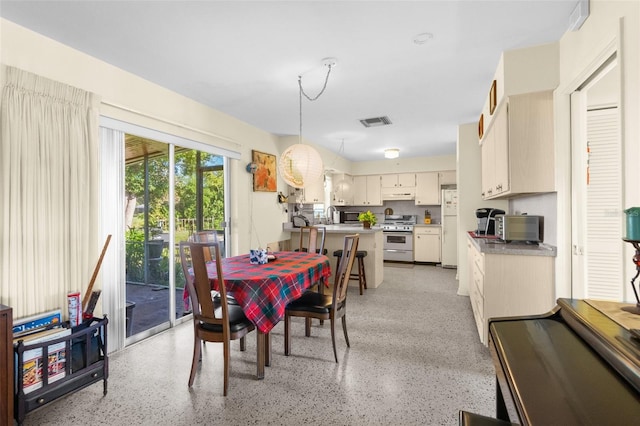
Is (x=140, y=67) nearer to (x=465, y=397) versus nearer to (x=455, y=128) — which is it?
(x=465, y=397)

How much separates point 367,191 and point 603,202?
5.28 meters

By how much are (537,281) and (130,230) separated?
3.55 metres

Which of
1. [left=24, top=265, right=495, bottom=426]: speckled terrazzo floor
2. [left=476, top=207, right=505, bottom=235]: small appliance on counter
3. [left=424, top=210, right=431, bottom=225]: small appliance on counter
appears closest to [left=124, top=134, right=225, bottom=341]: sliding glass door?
[left=24, top=265, right=495, bottom=426]: speckled terrazzo floor

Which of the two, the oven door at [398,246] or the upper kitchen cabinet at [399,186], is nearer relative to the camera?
the oven door at [398,246]

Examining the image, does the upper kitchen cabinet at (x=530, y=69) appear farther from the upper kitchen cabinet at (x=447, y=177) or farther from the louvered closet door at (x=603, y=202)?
the upper kitchen cabinet at (x=447, y=177)

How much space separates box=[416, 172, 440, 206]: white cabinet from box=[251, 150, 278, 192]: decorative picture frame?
12.5 feet

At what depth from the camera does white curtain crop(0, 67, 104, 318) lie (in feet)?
6.61

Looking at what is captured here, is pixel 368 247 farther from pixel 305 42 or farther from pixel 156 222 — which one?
pixel 305 42

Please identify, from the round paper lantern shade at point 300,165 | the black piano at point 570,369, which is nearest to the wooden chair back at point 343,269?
the round paper lantern shade at point 300,165

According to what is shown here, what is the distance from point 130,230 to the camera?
9.89 ft

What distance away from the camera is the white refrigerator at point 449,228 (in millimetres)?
6437

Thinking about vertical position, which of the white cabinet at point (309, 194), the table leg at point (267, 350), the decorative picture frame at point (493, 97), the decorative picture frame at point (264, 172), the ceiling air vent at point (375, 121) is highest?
the ceiling air vent at point (375, 121)

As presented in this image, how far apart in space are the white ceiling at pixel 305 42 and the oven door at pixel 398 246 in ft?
12.5

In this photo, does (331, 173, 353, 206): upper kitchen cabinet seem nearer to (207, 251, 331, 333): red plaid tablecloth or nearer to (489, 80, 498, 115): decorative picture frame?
(489, 80, 498, 115): decorative picture frame
